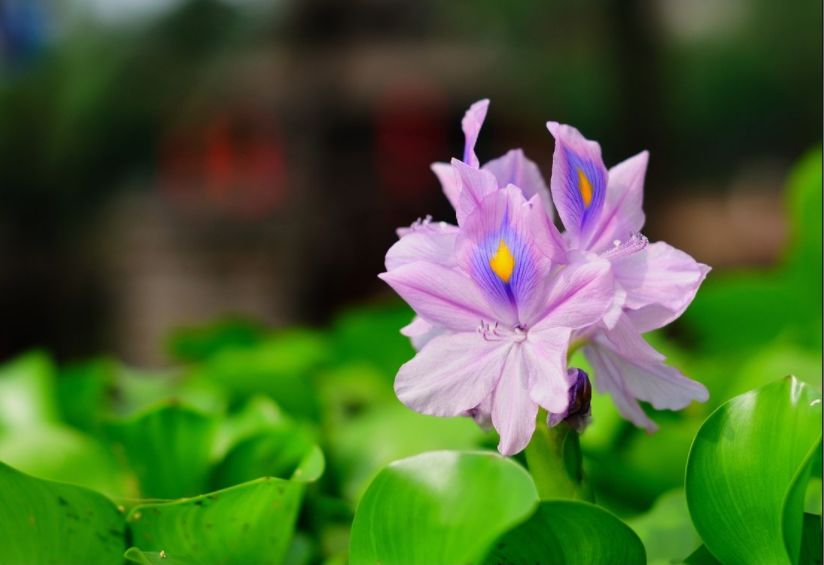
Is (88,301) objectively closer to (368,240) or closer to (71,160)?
(71,160)

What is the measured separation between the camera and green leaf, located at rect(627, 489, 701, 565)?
0.41 metres

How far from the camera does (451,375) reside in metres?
0.34

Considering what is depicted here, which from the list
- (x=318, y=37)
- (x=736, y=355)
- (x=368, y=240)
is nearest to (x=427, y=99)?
(x=368, y=240)

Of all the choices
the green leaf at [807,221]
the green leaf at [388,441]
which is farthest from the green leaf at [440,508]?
the green leaf at [807,221]

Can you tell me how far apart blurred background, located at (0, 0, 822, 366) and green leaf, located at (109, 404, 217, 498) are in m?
3.08

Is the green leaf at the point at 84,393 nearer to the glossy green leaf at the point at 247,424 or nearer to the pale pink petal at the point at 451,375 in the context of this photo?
the glossy green leaf at the point at 247,424

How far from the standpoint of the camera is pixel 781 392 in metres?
0.35

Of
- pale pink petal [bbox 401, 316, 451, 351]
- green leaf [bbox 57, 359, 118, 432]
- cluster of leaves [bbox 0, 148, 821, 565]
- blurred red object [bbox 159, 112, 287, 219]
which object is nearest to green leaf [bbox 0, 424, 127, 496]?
cluster of leaves [bbox 0, 148, 821, 565]

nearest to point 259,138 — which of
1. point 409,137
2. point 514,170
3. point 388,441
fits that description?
point 409,137

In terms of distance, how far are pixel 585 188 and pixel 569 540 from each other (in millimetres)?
125

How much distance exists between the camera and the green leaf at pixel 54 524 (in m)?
0.39

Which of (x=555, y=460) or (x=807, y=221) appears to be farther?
(x=807, y=221)

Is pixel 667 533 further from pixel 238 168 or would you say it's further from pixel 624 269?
pixel 238 168

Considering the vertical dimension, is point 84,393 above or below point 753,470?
below
